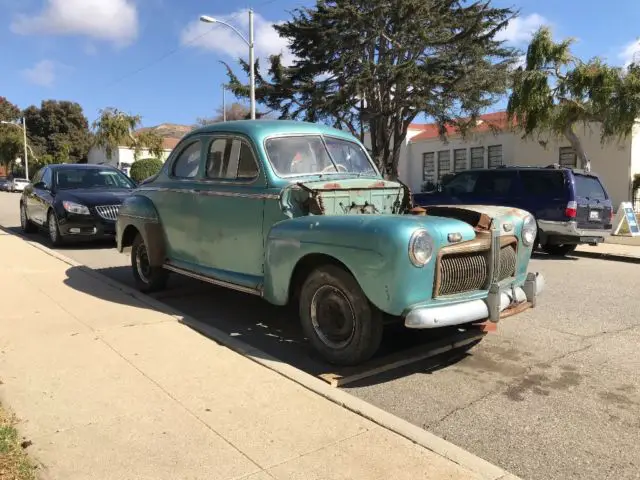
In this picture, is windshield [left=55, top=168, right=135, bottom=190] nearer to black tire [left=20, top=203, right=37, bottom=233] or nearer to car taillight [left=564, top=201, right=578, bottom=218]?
black tire [left=20, top=203, right=37, bottom=233]

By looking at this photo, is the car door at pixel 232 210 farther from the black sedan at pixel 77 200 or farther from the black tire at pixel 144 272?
the black sedan at pixel 77 200

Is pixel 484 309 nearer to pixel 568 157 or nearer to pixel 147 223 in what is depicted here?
pixel 147 223

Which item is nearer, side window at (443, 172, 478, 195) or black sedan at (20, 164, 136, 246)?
black sedan at (20, 164, 136, 246)

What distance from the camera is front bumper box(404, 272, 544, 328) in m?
3.94

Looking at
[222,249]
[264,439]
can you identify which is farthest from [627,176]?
[264,439]

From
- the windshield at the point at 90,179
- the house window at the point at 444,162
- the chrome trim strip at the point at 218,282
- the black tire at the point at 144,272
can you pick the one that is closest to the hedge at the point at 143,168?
the house window at the point at 444,162

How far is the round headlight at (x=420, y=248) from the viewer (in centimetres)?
390

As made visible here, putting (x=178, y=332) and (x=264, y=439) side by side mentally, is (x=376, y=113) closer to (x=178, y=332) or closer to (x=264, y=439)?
(x=178, y=332)

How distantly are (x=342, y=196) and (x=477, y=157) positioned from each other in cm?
2559

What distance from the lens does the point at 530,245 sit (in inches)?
200

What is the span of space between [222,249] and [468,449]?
3.16 metres

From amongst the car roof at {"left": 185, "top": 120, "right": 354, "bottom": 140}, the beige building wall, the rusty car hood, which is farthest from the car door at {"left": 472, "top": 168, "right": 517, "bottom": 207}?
the beige building wall

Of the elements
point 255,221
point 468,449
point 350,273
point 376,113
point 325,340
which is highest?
point 376,113

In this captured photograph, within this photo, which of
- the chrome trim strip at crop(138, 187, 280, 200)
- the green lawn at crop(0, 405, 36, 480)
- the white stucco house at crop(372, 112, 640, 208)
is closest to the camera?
the green lawn at crop(0, 405, 36, 480)
